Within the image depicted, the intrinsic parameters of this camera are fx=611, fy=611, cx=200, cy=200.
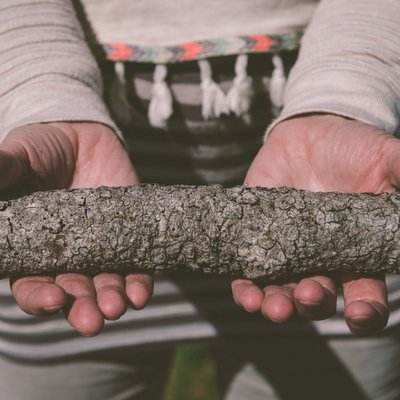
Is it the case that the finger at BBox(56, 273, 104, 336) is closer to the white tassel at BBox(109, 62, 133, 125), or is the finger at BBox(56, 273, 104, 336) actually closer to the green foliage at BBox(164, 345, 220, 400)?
the white tassel at BBox(109, 62, 133, 125)

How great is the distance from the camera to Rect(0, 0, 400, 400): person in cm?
164

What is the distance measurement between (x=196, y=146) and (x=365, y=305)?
3.11ft

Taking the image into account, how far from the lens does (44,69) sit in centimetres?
189

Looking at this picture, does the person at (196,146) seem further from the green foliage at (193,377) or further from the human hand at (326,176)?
the green foliage at (193,377)

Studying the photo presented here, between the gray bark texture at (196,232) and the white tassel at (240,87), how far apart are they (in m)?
0.47

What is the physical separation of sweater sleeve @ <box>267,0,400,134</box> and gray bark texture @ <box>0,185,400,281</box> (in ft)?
0.93

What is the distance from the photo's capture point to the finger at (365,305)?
136cm

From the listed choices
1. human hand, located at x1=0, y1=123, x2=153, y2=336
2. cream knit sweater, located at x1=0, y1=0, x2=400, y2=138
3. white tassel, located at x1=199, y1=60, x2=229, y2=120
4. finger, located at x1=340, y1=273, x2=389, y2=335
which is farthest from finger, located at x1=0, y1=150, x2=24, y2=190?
finger, located at x1=340, y1=273, x2=389, y2=335

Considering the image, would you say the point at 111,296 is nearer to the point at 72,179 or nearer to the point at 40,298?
the point at 40,298

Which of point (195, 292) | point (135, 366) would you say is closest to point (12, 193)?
point (195, 292)

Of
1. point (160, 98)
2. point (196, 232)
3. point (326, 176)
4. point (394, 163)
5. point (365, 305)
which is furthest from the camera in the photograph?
point (160, 98)

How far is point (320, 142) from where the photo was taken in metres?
1.77

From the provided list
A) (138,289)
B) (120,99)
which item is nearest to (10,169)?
(138,289)

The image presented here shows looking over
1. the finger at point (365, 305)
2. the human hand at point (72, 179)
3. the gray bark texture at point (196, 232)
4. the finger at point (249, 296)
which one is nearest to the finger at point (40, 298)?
the human hand at point (72, 179)
